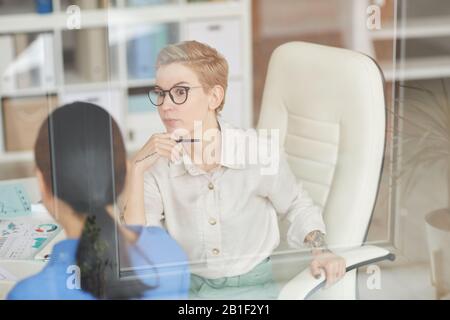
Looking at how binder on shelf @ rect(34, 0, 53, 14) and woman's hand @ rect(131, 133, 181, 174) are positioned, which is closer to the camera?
woman's hand @ rect(131, 133, 181, 174)

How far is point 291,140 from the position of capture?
7.52ft

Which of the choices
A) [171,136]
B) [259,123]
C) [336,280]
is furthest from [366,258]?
[171,136]

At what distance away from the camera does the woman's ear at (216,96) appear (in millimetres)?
2262

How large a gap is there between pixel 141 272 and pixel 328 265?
0.54 metres

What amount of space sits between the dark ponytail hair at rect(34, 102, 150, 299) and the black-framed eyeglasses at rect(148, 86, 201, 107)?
14 centimetres

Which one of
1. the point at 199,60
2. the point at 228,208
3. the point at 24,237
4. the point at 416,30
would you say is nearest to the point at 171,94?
the point at 199,60

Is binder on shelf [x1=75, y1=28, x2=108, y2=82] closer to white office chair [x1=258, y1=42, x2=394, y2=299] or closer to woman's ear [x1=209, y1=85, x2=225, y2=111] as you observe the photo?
woman's ear [x1=209, y1=85, x2=225, y2=111]

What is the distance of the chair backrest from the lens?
2246mm

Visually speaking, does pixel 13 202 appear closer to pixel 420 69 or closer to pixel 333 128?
pixel 333 128

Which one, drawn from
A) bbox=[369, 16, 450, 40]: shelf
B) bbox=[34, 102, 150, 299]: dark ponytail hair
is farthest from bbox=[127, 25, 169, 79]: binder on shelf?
bbox=[369, 16, 450, 40]: shelf

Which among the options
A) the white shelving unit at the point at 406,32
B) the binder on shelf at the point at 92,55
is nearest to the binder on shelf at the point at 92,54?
the binder on shelf at the point at 92,55

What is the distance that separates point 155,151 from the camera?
7.45 feet
